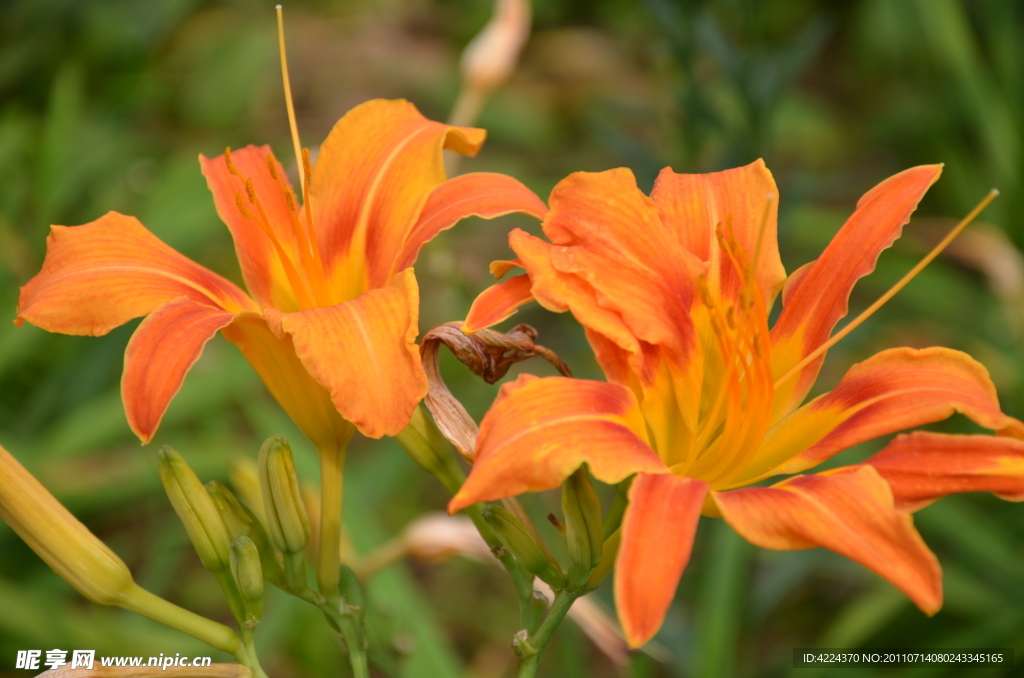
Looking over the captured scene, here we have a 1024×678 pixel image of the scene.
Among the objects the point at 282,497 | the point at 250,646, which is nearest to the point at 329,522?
the point at 282,497

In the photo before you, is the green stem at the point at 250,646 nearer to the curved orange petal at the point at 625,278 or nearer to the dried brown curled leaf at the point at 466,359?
the dried brown curled leaf at the point at 466,359

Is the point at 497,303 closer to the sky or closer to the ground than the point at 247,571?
closer to the sky

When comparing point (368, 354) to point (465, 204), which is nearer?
point (368, 354)

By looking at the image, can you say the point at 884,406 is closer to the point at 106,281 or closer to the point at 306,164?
the point at 306,164

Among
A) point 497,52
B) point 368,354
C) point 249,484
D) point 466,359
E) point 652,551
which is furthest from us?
point 497,52

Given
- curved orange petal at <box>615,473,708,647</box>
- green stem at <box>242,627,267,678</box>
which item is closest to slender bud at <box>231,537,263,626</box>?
green stem at <box>242,627,267,678</box>

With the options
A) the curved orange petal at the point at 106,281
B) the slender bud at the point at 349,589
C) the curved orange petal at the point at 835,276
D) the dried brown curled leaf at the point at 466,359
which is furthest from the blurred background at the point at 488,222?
the curved orange petal at the point at 835,276

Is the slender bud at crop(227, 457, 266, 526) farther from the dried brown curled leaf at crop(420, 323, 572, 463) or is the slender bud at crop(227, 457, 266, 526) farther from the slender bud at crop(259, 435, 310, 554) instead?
the dried brown curled leaf at crop(420, 323, 572, 463)
